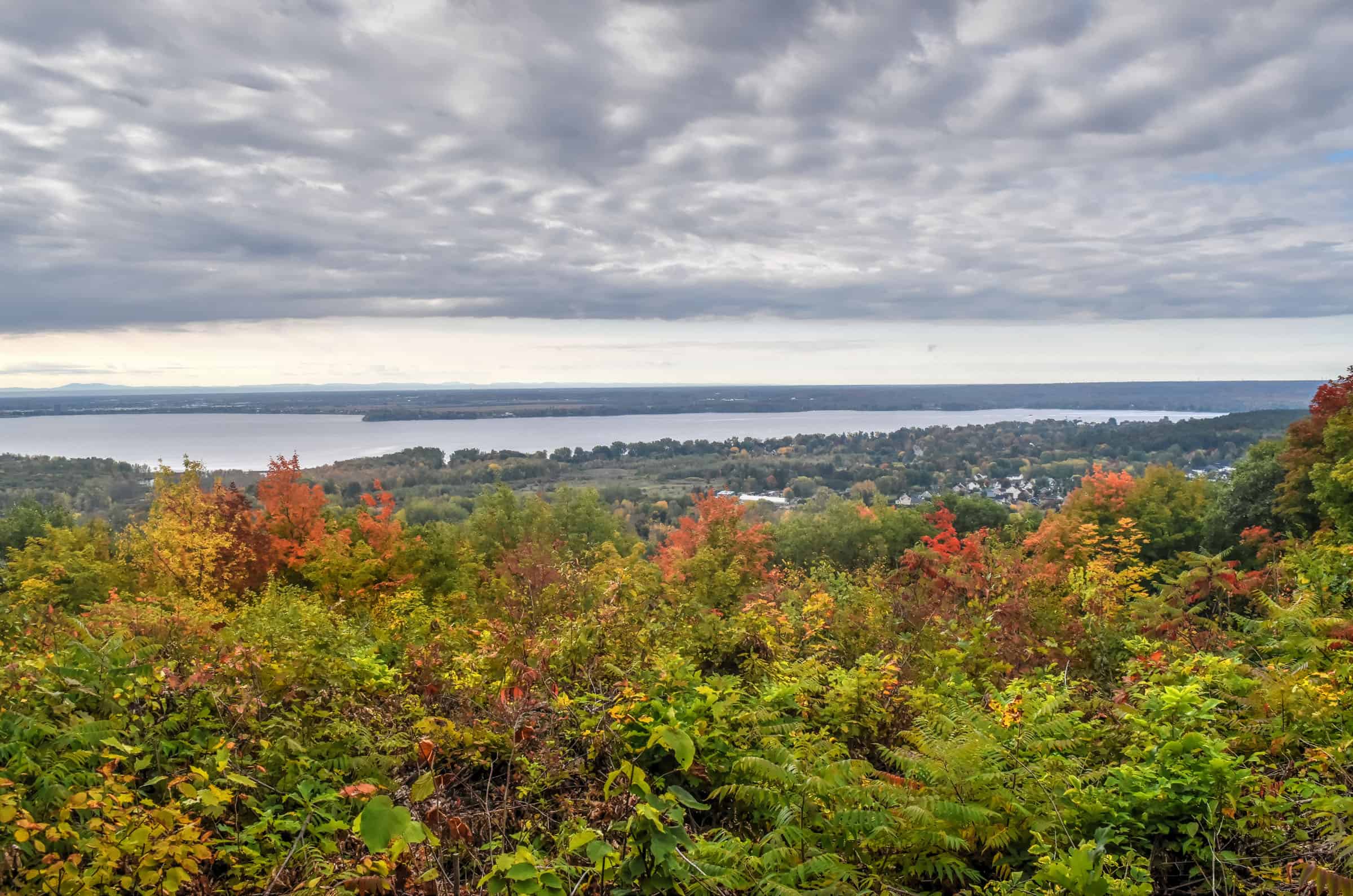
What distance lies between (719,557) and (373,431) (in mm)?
151178

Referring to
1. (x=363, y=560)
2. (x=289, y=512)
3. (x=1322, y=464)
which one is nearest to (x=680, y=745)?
(x=363, y=560)

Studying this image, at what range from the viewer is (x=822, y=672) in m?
6.79

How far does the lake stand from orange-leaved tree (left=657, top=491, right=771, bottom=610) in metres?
79.7

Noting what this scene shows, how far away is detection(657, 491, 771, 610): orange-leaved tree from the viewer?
1466 centimetres

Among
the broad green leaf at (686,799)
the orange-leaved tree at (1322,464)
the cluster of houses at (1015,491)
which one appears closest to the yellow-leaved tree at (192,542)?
the broad green leaf at (686,799)

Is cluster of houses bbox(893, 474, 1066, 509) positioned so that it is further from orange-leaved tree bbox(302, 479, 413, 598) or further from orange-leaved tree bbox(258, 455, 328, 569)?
orange-leaved tree bbox(258, 455, 328, 569)

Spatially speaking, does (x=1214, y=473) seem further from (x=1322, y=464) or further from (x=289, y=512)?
(x=289, y=512)

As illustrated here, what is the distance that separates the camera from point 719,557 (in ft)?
57.0

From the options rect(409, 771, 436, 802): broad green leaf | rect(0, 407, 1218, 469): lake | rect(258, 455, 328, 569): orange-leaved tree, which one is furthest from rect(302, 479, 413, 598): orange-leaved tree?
rect(0, 407, 1218, 469): lake

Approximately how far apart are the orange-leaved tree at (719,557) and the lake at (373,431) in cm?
7971

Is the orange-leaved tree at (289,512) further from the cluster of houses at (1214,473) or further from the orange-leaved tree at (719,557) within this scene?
the cluster of houses at (1214,473)

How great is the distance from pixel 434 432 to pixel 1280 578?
160 meters

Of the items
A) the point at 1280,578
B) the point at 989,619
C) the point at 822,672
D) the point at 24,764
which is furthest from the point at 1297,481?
the point at 24,764

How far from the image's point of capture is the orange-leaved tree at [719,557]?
14664 millimetres
